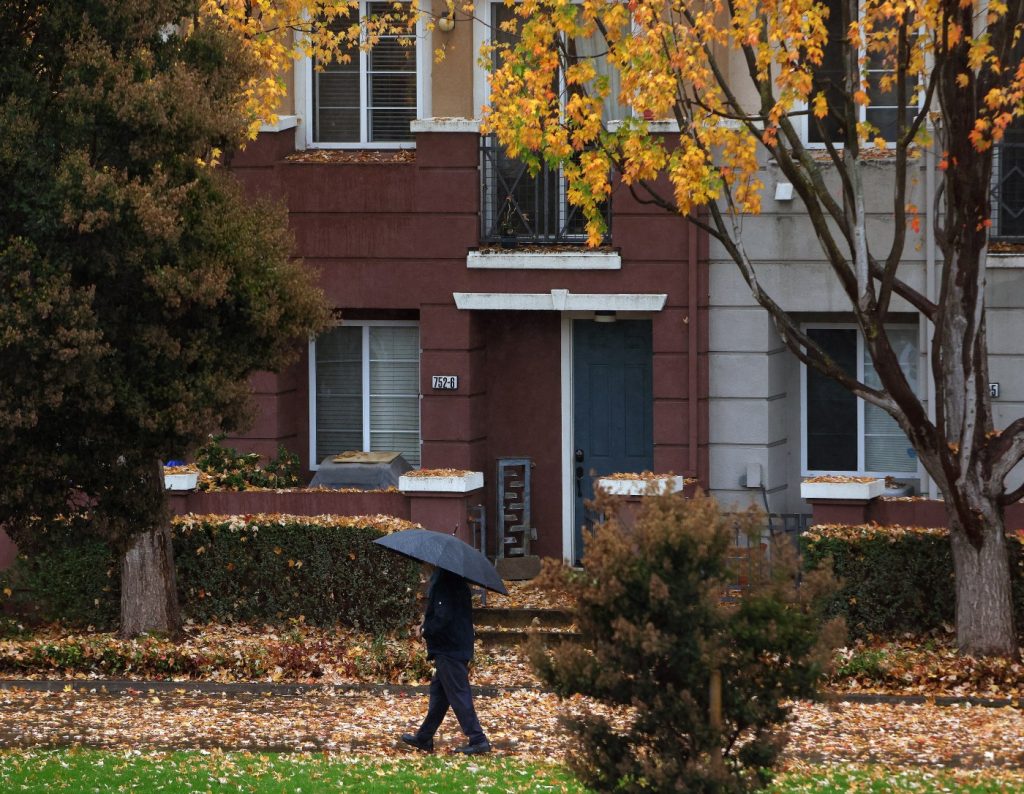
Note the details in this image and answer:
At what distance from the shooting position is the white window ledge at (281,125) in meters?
17.4

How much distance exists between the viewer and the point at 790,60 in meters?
12.5

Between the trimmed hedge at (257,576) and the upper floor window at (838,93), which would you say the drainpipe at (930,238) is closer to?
the upper floor window at (838,93)

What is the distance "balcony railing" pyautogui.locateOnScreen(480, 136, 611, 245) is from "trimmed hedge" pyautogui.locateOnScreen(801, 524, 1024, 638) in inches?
194

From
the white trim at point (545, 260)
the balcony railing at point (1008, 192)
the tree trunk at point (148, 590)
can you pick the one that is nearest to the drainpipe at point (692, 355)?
the white trim at point (545, 260)

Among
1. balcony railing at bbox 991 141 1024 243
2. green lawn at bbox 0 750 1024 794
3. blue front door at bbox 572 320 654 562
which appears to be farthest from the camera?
blue front door at bbox 572 320 654 562

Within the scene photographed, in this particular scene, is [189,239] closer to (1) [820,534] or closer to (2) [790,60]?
(2) [790,60]

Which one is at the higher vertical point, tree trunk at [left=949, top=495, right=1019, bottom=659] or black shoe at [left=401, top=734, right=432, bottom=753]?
tree trunk at [left=949, top=495, right=1019, bottom=659]

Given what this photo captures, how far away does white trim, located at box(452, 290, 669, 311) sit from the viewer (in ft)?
56.0

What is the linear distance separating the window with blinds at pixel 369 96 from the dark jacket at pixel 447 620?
8.22 m

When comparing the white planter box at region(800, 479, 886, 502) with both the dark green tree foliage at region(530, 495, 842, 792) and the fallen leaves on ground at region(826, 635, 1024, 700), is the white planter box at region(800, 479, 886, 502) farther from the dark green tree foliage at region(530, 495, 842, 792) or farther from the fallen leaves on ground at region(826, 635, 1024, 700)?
the dark green tree foliage at region(530, 495, 842, 792)

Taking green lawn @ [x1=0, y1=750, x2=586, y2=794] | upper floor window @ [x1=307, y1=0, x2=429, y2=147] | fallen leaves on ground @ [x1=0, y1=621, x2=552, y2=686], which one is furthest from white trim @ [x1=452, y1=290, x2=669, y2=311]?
green lawn @ [x1=0, y1=750, x2=586, y2=794]

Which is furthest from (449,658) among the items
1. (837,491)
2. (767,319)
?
(767,319)

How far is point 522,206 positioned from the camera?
688 inches

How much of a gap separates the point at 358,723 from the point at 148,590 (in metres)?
3.36
